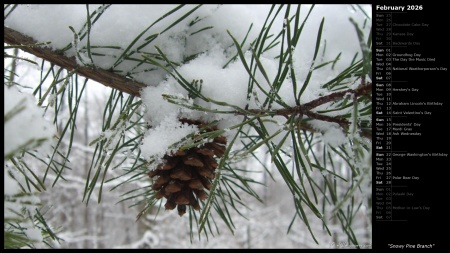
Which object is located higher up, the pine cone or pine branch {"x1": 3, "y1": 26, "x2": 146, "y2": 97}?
pine branch {"x1": 3, "y1": 26, "x2": 146, "y2": 97}

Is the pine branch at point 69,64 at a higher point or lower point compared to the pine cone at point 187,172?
higher
